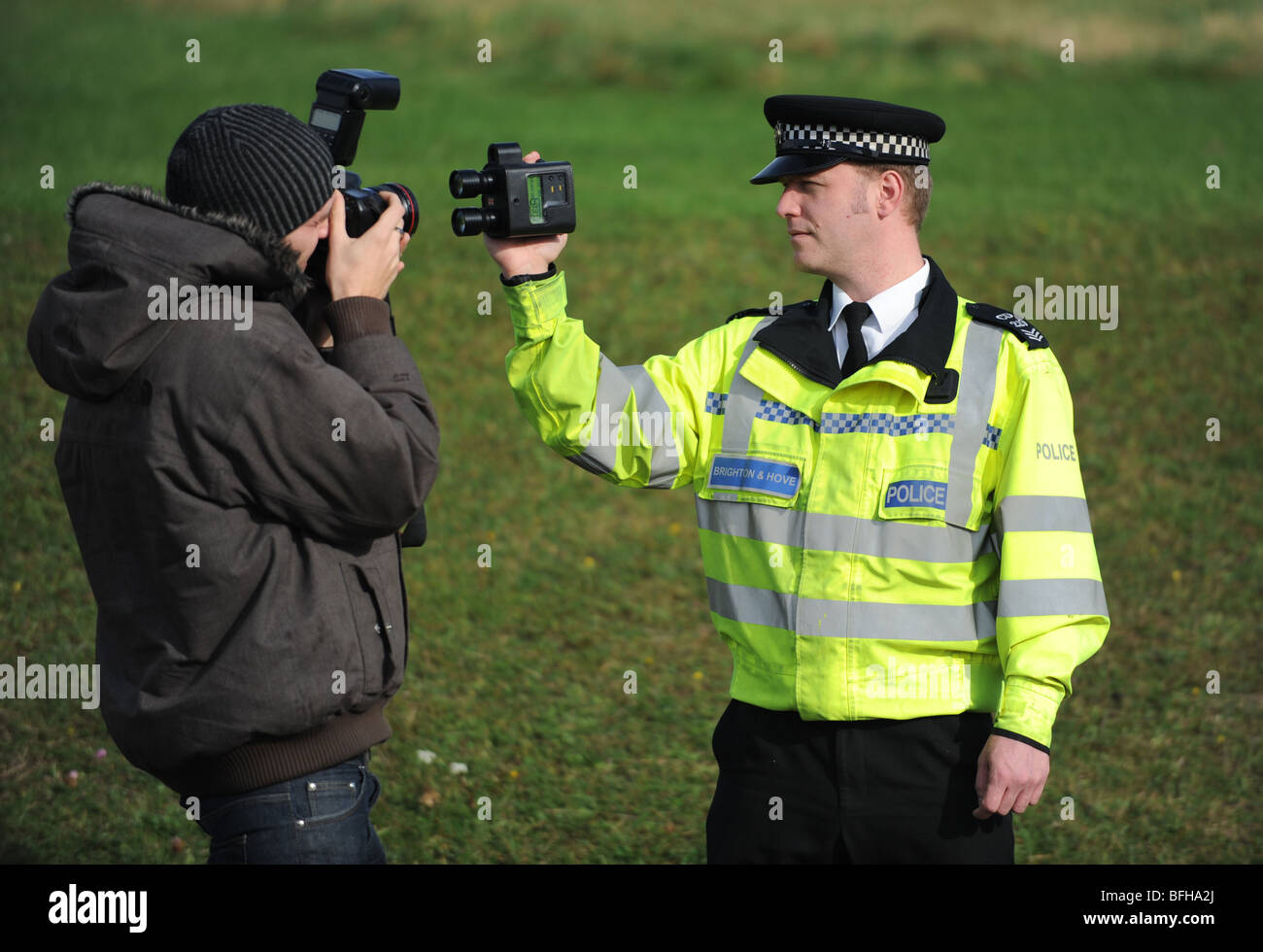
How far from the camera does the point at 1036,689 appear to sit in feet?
10.2

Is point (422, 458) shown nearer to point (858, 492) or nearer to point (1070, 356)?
point (858, 492)

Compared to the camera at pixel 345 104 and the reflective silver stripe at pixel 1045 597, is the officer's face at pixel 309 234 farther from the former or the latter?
the reflective silver stripe at pixel 1045 597

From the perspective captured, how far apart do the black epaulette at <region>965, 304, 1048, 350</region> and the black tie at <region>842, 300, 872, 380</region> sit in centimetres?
26

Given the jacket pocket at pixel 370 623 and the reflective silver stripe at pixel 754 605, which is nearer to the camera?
the jacket pocket at pixel 370 623

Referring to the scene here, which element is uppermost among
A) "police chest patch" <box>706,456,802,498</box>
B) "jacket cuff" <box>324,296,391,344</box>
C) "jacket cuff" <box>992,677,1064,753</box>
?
"jacket cuff" <box>324,296,391,344</box>

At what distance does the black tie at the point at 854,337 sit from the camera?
136 inches

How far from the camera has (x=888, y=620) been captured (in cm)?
320

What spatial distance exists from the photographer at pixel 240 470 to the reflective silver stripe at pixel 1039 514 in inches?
52.2

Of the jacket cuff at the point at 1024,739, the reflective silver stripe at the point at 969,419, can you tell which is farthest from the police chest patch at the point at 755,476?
the jacket cuff at the point at 1024,739

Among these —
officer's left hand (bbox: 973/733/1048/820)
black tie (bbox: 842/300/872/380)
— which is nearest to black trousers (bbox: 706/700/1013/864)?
officer's left hand (bbox: 973/733/1048/820)

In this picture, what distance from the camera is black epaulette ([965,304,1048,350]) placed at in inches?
131

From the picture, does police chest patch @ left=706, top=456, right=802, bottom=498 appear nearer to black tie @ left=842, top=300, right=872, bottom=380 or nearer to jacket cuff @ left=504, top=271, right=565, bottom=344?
black tie @ left=842, top=300, right=872, bottom=380

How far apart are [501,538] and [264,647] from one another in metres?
5.58

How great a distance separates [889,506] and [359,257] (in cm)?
134
